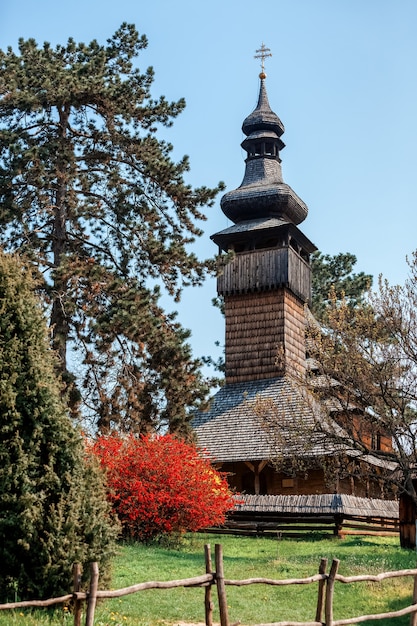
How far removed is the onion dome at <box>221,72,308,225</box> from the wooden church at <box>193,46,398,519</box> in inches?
1.7

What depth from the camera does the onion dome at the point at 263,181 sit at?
1449 inches

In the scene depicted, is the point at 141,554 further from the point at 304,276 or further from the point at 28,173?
the point at 304,276

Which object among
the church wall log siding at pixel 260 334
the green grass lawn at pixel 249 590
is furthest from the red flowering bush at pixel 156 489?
the church wall log siding at pixel 260 334

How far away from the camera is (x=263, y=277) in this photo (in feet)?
117

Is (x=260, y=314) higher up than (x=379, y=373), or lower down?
higher up

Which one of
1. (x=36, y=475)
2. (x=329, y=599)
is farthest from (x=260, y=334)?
(x=329, y=599)

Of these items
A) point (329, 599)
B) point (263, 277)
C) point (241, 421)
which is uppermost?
point (263, 277)

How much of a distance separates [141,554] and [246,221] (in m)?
23.5

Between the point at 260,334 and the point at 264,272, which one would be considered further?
the point at 264,272

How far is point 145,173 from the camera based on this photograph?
23516 mm

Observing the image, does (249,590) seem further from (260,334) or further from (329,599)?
(260,334)

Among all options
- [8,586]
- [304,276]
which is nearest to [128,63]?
[304,276]

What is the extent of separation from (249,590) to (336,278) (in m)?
35.7

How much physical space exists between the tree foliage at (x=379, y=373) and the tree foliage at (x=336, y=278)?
24867 mm
